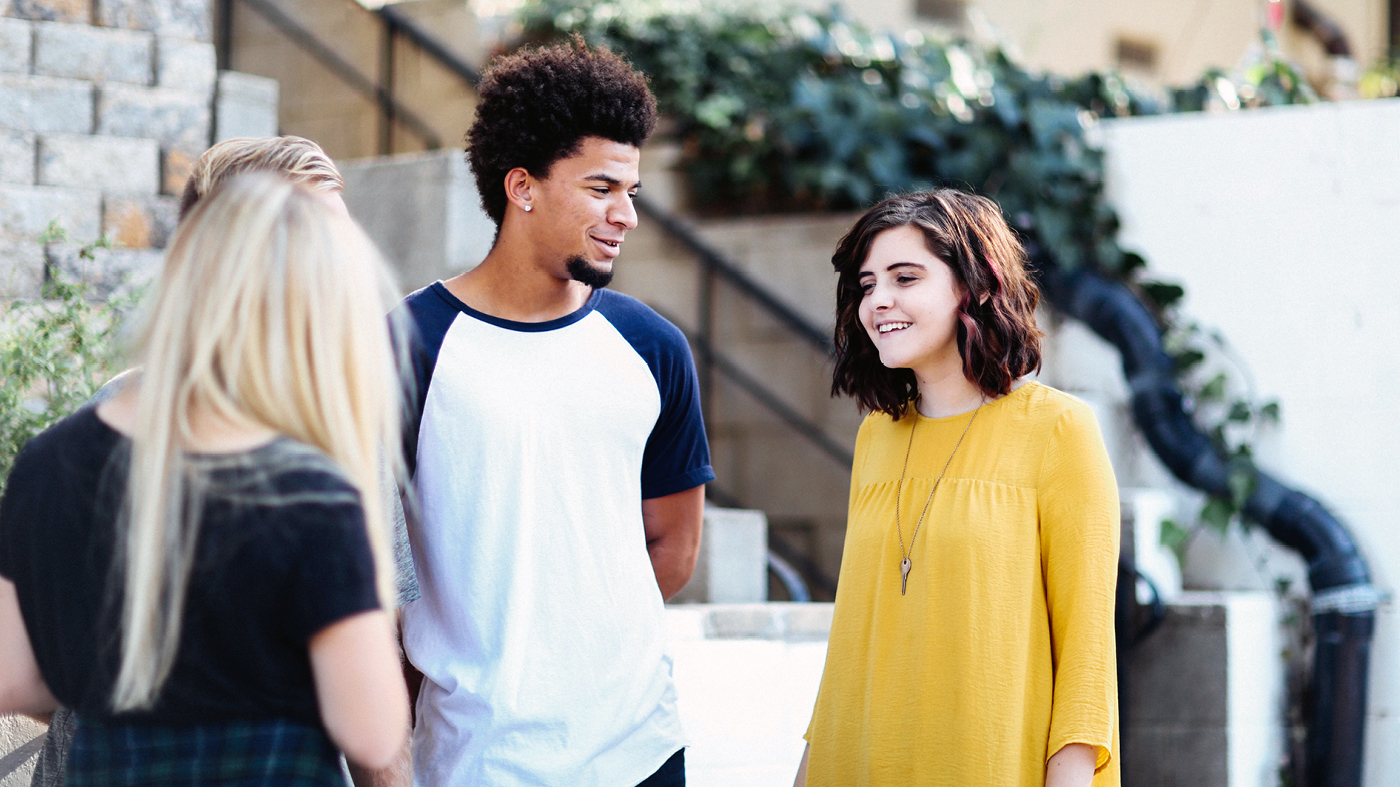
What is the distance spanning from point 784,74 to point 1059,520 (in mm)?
4059

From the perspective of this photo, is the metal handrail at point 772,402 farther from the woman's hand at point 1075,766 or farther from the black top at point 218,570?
the black top at point 218,570

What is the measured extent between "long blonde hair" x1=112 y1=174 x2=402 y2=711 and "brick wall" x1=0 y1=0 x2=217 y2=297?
276cm

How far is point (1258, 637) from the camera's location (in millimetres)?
4363

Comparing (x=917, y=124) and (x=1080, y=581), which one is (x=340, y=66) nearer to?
(x=917, y=124)

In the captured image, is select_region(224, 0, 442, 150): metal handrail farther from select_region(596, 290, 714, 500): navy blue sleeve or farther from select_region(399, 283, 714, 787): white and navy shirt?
select_region(399, 283, 714, 787): white and navy shirt

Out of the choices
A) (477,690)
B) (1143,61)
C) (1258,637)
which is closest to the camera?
(477,690)

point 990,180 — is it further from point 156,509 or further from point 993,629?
point 156,509

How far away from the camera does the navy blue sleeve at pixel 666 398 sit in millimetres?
2131

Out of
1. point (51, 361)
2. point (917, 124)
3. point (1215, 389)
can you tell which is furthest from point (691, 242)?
point (51, 361)

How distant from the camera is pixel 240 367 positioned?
4.14 ft

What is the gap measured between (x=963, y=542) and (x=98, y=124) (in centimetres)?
334

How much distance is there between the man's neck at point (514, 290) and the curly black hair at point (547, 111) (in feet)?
0.52

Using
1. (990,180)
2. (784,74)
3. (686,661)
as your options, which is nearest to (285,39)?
(784,74)

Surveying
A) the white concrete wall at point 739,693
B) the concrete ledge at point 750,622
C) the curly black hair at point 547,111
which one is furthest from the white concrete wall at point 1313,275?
the curly black hair at point 547,111
